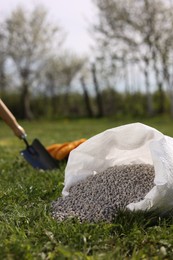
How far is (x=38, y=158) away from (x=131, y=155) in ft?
5.95

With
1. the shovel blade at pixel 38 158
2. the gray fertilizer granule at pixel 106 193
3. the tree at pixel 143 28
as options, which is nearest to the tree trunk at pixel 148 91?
the tree at pixel 143 28

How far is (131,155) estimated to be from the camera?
321 cm

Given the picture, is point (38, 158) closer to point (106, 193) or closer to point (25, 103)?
point (106, 193)

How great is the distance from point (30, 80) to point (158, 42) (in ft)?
26.2

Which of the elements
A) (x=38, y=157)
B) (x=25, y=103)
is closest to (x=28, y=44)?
(x=25, y=103)

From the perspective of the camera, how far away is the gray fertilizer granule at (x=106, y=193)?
2.63 m

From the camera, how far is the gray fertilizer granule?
2.63 metres

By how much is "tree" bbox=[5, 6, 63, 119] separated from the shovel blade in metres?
19.6

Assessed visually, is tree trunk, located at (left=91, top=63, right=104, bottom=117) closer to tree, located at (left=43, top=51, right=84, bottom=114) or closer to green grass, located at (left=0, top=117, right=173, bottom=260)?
tree, located at (left=43, top=51, right=84, bottom=114)

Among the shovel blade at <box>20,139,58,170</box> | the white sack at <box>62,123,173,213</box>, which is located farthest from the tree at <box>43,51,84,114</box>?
the white sack at <box>62,123,173,213</box>

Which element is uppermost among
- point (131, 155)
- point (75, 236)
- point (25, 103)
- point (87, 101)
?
point (75, 236)

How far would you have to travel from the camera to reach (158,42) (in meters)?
20.3

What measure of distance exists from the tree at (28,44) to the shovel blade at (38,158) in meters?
19.6

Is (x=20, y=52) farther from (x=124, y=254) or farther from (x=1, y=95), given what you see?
(x=124, y=254)
